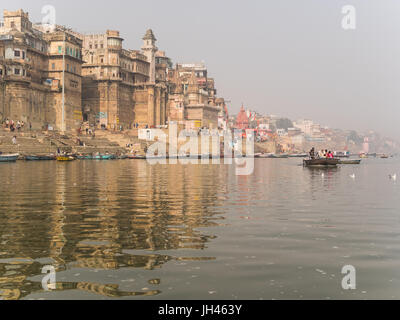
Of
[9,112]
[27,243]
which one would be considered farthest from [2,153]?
[27,243]

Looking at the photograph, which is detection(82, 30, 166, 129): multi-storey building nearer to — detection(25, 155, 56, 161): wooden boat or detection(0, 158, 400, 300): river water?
detection(25, 155, 56, 161): wooden boat

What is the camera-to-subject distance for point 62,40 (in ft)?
347

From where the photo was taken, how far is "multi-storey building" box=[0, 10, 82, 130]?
299 ft

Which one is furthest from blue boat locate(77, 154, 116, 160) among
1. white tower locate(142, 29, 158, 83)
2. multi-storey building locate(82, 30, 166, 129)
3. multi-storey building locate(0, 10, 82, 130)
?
white tower locate(142, 29, 158, 83)

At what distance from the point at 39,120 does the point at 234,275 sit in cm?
9571

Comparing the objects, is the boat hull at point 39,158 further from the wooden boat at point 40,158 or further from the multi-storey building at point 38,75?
the multi-storey building at point 38,75

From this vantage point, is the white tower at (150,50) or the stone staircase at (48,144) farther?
the white tower at (150,50)

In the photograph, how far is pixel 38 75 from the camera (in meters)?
103

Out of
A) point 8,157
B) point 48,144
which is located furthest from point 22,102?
point 8,157

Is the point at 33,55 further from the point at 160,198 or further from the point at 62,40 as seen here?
the point at 160,198

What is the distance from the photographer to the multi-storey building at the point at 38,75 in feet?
299

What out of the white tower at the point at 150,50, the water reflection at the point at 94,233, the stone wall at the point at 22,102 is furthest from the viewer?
the white tower at the point at 150,50

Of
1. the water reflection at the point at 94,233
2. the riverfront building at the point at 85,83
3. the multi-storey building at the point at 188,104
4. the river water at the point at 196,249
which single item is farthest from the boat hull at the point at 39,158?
the multi-storey building at the point at 188,104

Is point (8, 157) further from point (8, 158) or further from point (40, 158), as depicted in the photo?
point (40, 158)
